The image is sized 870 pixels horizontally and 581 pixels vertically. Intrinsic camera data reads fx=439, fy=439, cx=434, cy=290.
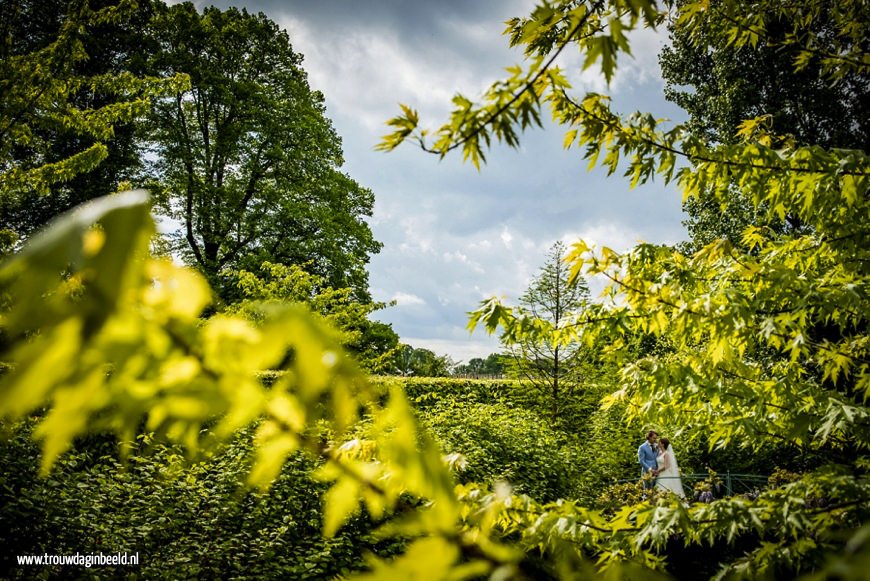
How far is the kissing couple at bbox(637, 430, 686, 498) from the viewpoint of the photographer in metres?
7.44

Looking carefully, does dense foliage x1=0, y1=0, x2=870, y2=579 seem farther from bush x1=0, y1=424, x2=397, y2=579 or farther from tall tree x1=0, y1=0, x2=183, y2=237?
tall tree x1=0, y1=0, x2=183, y2=237

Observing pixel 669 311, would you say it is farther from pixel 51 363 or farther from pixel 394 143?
pixel 51 363

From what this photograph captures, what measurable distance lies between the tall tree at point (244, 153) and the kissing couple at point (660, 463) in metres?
11.4

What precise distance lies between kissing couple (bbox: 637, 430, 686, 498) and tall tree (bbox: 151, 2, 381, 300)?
37.5 feet

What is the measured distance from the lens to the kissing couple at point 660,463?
7.44 m

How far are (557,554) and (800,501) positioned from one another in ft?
3.25

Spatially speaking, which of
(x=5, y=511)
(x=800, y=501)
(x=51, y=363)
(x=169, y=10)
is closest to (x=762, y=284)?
(x=800, y=501)

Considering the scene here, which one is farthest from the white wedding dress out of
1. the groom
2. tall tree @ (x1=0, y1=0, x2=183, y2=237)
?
tall tree @ (x1=0, y1=0, x2=183, y2=237)

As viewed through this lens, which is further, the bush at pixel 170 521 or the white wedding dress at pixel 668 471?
the white wedding dress at pixel 668 471

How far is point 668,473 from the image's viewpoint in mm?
7617

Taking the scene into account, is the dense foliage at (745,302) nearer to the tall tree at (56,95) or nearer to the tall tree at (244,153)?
the tall tree at (56,95)

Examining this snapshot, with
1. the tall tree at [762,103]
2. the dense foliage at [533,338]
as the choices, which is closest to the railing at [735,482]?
the dense foliage at [533,338]

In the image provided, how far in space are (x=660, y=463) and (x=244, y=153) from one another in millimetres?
17170

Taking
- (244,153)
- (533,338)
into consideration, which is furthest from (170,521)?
(244,153)
